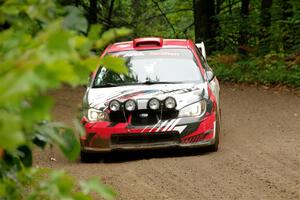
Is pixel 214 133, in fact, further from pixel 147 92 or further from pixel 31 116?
pixel 31 116

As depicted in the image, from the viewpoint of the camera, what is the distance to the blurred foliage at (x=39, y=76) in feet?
3.92

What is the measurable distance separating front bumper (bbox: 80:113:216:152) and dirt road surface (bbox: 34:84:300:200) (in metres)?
0.21

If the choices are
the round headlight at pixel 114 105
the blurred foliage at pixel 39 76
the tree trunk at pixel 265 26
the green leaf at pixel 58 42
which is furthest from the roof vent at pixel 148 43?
the tree trunk at pixel 265 26

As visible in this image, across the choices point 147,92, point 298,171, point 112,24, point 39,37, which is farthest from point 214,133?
point 112,24

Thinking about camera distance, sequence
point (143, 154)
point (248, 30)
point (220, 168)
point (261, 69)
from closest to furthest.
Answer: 1. point (220, 168)
2. point (143, 154)
3. point (261, 69)
4. point (248, 30)

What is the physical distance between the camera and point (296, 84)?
17281 millimetres

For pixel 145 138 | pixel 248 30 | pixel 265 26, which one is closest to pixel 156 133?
pixel 145 138

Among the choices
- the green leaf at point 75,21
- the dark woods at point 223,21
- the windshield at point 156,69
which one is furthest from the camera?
the dark woods at point 223,21

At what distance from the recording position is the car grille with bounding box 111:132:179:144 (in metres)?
8.93

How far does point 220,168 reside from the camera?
8.04 meters

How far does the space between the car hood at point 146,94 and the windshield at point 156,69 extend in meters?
0.23

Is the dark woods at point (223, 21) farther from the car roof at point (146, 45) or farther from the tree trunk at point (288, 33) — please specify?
the car roof at point (146, 45)

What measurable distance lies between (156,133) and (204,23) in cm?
1704

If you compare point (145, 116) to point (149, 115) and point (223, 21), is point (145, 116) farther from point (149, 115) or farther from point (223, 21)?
point (223, 21)
